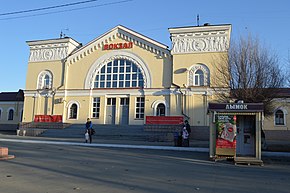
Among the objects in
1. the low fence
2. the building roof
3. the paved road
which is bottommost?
the paved road

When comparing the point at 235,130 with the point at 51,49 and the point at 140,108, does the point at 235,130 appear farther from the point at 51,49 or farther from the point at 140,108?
the point at 51,49

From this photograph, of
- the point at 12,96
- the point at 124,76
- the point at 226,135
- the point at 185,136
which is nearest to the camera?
the point at 226,135

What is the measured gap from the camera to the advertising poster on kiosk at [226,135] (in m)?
14.1

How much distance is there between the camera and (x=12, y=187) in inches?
290

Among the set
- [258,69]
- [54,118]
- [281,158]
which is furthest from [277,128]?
[54,118]

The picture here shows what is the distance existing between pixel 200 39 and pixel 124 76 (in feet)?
31.9

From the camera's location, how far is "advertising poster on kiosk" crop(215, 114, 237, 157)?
14055mm

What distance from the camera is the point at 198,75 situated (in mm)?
31625

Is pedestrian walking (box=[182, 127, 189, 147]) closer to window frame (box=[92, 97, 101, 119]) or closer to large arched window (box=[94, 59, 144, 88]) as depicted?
large arched window (box=[94, 59, 144, 88])

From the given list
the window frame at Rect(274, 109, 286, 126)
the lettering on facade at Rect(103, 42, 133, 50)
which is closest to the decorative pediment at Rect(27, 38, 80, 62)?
the lettering on facade at Rect(103, 42, 133, 50)

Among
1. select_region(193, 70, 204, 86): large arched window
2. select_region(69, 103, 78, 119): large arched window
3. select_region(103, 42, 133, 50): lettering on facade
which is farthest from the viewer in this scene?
select_region(69, 103, 78, 119): large arched window

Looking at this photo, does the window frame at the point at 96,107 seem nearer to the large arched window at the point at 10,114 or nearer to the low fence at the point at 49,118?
the low fence at the point at 49,118

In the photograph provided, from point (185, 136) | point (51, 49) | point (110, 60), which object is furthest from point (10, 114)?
point (185, 136)

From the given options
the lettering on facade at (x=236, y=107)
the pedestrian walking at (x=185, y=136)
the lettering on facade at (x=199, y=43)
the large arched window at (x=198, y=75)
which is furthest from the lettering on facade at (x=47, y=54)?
the lettering on facade at (x=236, y=107)
